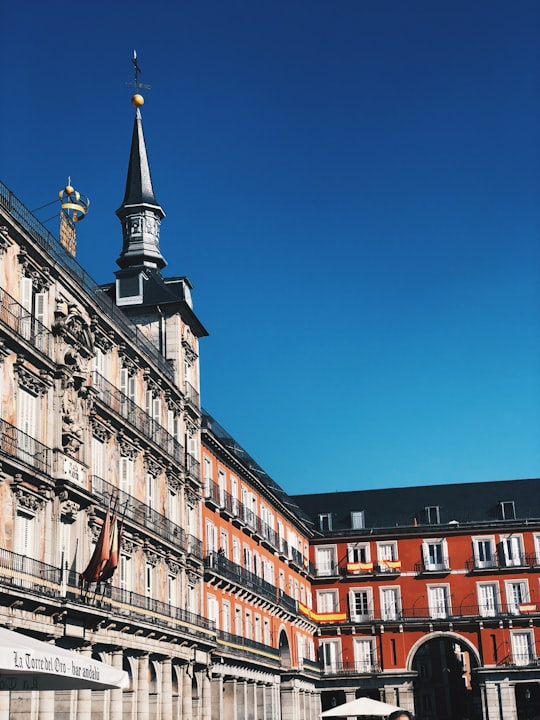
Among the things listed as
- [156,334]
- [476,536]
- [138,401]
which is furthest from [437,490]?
[138,401]

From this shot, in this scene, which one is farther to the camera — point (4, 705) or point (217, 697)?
point (217, 697)

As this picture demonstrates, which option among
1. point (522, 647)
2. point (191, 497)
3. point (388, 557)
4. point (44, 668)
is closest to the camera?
point (44, 668)

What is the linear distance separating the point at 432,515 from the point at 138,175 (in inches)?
1530

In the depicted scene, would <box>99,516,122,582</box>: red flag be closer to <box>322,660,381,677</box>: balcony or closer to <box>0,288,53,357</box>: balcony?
<box>0,288,53,357</box>: balcony

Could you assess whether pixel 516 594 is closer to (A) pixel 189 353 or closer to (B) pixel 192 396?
(B) pixel 192 396

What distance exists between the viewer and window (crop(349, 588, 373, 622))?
7362 cm

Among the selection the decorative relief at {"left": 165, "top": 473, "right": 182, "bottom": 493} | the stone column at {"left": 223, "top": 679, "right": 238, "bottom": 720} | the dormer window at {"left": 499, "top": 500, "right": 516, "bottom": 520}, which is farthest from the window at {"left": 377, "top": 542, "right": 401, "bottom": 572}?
the decorative relief at {"left": 165, "top": 473, "right": 182, "bottom": 493}

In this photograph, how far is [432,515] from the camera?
259 feet

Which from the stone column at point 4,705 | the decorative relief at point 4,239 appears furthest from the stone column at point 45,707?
the decorative relief at point 4,239

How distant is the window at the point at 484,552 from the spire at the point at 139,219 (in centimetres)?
3633

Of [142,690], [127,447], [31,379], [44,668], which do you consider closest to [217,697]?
[142,690]

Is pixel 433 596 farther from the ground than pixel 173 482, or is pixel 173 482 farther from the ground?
pixel 173 482

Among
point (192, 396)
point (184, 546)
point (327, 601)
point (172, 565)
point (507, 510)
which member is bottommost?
point (172, 565)

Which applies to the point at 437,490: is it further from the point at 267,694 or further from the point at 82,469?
the point at 82,469
